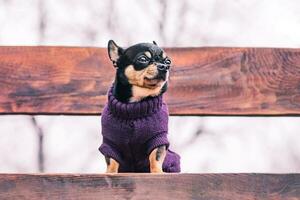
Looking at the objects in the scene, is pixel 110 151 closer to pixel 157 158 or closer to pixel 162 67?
pixel 157 158

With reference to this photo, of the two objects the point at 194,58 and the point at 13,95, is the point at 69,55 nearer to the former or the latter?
the point at 13,95

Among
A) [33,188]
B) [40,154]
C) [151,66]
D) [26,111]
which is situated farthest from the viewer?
[40,154]

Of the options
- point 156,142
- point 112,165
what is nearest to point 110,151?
point 112,165

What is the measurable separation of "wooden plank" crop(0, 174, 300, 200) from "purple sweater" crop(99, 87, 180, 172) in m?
0.54

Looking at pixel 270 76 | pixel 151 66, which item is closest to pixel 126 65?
pixel 151 66

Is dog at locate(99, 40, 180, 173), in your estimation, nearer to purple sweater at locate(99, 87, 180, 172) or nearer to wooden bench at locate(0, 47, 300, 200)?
purple sweater at locate(99, 87, 180, 172)

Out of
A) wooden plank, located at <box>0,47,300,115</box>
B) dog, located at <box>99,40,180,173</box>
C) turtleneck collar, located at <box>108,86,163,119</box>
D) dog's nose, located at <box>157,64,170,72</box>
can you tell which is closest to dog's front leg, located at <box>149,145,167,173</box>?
dog, located at <box>99,40,180,173</box>

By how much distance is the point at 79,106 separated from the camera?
8.38ft

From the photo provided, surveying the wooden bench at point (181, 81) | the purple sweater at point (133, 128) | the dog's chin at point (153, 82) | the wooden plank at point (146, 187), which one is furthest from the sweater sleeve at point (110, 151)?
the wooden plank at point (146, 187)

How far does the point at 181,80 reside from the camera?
8.54ft

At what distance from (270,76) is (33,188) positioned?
50.5 inches

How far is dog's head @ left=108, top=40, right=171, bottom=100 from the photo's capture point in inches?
83.1

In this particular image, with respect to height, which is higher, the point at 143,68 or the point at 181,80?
the point at 181,80

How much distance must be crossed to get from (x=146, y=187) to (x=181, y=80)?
106cm
